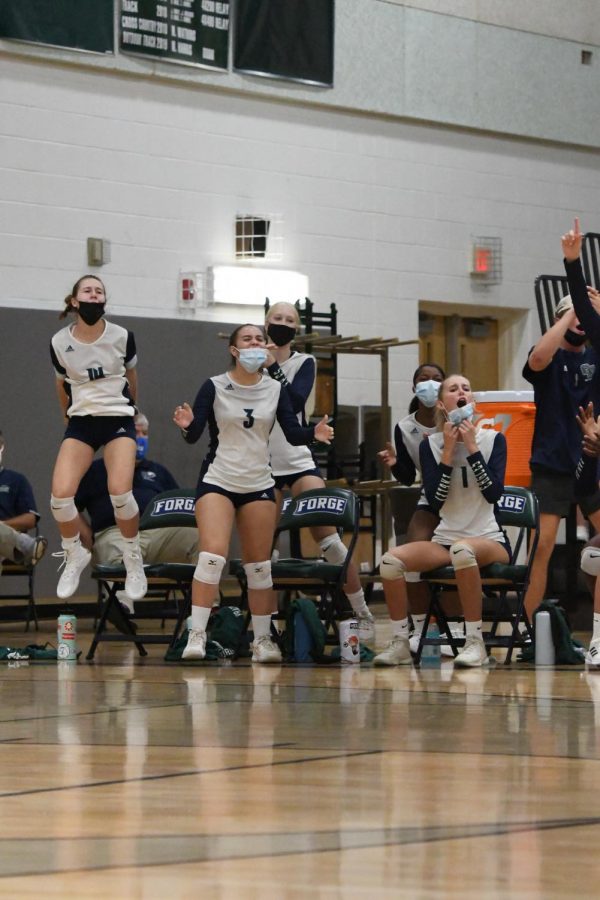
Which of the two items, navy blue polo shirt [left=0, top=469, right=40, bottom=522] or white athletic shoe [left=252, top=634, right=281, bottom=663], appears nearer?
white athletic shoe [left=252, top=634, right=281, bottom=663]

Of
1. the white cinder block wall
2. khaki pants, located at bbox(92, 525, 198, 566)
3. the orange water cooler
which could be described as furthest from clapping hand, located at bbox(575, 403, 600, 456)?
the white cinder block wall

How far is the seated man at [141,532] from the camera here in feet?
29.7

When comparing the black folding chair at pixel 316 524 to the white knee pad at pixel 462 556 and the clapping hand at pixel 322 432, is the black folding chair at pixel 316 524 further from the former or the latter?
the white knee pad at pixel 462 556

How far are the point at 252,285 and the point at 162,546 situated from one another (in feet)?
14.7

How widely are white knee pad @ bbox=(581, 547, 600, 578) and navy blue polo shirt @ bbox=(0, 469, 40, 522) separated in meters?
4.42

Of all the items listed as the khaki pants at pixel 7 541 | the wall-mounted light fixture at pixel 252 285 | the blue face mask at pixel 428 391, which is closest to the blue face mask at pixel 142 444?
the khaki pants at pixel 7 541

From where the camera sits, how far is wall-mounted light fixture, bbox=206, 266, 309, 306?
12.9 meters

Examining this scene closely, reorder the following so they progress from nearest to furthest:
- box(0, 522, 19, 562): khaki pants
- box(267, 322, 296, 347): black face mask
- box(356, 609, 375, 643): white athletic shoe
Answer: box(267, 322, 296, 347): black face mask
box(356, 609, 375, 643): white athletic shoe
box(0, 522, 19, 562): khaki pants

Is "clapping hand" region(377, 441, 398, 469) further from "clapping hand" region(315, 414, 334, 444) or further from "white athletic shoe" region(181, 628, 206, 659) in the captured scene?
"white athletic shoe" region(181, 628, 206, 659)

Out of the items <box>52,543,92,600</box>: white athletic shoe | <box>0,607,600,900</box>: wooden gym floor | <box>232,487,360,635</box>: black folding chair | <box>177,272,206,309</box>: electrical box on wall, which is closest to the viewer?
<box>0,607,600,900</box>: wooden gym floor

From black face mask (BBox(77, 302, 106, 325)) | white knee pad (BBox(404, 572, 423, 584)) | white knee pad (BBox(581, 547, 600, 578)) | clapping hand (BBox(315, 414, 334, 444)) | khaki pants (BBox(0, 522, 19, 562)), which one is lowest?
khaki pants (BBox(0, 522, 19, 562))

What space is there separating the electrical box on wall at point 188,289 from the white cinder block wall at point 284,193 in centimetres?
9

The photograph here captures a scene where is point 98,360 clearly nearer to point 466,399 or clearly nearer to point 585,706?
point 466,399

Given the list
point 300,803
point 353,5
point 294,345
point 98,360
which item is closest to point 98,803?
point 300,803
